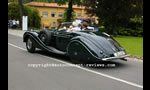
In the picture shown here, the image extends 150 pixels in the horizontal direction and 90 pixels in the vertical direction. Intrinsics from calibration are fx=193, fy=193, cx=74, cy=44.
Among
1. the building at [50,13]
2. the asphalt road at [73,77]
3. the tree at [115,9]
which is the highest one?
the building at [50,13]

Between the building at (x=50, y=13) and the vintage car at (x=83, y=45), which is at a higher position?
the building at (x=50, y=13)

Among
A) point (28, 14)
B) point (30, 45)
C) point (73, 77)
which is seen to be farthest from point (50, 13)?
point (73, 77)

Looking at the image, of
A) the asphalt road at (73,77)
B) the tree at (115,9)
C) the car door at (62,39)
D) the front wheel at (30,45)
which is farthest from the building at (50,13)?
the asphalt road at (73,77)

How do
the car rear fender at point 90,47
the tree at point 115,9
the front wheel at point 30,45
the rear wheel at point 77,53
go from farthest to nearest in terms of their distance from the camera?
the tree at point 115,9 → the front wheel at point 30,45 → the rear wheel at point 77,53 → the car rear fender at point 90,47

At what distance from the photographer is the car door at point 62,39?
717cm

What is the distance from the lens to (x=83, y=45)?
634cm

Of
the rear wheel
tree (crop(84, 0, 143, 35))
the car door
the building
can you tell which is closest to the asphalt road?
the rear wheel

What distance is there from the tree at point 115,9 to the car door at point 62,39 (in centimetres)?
1187

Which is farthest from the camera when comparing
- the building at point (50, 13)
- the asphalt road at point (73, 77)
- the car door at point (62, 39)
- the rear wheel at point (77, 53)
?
the building at point (50, 13)

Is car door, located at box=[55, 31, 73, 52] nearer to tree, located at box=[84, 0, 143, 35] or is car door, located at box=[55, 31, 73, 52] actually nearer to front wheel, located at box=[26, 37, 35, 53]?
front wheel, located at box=[26, 37, 35, 53]

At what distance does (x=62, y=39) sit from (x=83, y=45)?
1319 millimetres

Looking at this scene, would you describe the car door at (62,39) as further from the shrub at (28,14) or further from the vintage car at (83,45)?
the shrub at (28,14)

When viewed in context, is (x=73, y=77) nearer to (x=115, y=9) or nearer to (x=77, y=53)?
(x=77, y=53)

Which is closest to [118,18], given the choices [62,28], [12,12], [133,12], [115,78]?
[133,12]
